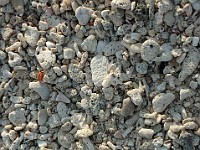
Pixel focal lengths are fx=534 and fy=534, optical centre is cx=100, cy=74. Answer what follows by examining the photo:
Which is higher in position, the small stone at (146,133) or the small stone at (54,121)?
the small stone at (146,133)

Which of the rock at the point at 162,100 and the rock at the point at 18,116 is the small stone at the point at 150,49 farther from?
the rock at the point at 18,116

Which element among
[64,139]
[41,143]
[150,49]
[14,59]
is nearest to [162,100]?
[150,49]

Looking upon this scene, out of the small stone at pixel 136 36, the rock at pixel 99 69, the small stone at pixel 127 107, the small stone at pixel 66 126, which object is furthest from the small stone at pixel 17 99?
the small stone at pixel 136 36

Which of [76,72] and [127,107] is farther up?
[76,72]

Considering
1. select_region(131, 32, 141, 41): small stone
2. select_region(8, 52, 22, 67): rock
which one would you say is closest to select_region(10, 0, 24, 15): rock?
select_region(8, 52, 22, 67): rock

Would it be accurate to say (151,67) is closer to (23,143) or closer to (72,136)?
(72,136)

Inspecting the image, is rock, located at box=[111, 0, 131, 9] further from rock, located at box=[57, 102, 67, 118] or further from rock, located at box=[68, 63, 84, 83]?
rock, located at box=[57, 102, 67, 118]

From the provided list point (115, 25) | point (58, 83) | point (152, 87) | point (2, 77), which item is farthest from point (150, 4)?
point (2, 77)

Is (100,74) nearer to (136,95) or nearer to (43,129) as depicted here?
(136,95)
